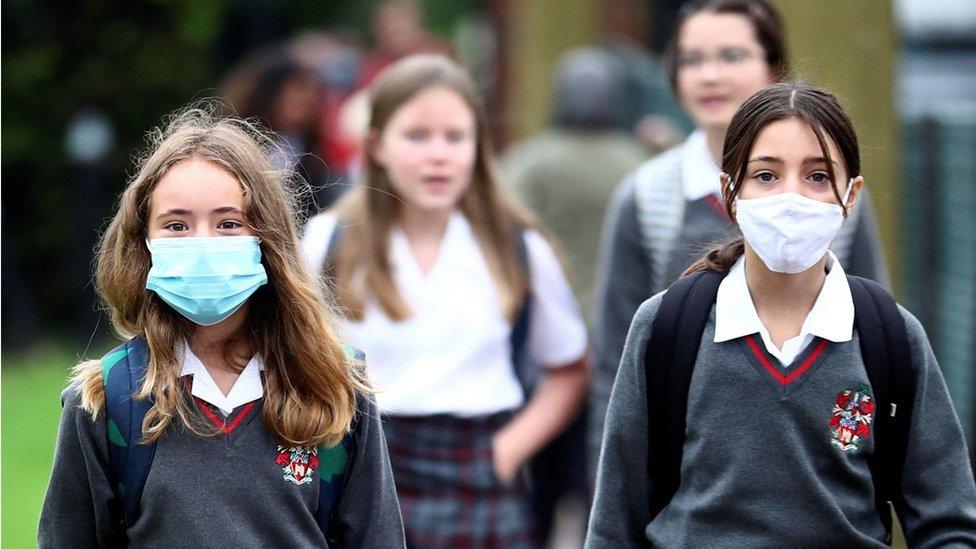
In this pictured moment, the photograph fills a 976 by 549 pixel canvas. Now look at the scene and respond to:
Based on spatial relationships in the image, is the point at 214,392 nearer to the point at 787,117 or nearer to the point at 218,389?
the point at 218,389

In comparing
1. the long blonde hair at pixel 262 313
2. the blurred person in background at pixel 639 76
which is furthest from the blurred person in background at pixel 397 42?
the long blonde hair at pixel 262 313

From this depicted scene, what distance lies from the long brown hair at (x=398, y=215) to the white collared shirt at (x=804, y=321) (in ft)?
5.76

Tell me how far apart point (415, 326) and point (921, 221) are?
13.6ft

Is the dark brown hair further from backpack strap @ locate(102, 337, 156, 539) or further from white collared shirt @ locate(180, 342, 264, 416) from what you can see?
backpack strap @ locate(102, 337, 156, 539)

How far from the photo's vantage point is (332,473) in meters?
3.37

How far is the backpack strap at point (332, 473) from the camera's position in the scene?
336cm

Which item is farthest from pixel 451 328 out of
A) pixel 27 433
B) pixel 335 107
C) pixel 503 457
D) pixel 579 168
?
pixel 335 107

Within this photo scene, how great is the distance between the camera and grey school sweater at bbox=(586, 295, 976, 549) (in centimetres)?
322

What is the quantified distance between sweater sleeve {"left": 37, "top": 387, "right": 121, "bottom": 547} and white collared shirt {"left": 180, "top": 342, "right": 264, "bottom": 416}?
0.20 metres

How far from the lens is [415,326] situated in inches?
197

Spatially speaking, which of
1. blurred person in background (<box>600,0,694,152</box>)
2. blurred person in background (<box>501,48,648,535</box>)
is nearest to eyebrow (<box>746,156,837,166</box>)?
blurred person in background (<box>501,48,648,535</box>)

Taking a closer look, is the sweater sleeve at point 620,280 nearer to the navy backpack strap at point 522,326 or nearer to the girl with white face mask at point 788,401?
the navy backpack strap at point 522,326

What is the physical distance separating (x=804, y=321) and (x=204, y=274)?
47.8 inches

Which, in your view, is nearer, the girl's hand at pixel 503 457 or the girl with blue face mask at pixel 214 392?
the girl with blue face mask at pixel 214 392
